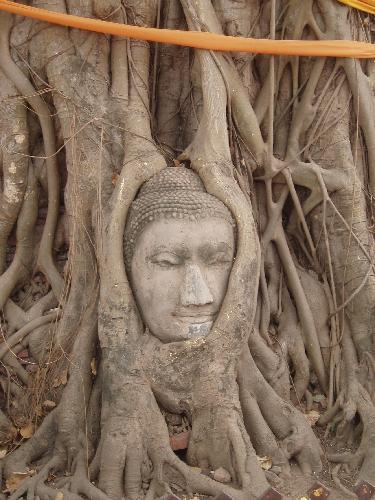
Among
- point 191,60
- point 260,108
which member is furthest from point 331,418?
point 191,60

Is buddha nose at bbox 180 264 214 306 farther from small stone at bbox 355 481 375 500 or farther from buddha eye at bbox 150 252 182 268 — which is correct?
small stone at bbox 355 481 375 500

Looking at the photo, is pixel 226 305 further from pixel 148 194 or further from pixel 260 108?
pixel 260 108

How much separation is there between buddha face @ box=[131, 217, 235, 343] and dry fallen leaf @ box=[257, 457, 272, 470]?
31.3 inches

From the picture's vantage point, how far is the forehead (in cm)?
341

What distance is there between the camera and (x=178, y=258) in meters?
3.44

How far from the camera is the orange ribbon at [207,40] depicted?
376 centimetres

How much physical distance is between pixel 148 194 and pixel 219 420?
1.34 metres

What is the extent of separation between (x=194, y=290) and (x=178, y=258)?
0.69 feet

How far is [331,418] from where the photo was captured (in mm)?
3988

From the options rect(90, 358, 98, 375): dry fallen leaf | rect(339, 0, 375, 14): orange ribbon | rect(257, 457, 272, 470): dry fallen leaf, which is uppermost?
rect(339, 0, 375, 14): orange ribbon

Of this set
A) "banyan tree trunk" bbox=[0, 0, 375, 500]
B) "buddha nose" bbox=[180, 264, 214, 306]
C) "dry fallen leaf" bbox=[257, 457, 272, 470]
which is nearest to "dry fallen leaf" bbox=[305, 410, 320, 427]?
"banyan tree trunk" bbox=[0, 0, 375, 500]

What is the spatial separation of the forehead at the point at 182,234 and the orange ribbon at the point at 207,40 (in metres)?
1.20

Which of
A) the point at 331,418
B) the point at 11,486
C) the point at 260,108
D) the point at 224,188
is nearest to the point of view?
the point at 11,486

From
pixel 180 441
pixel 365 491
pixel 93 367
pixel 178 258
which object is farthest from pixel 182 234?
pixel 365 491
